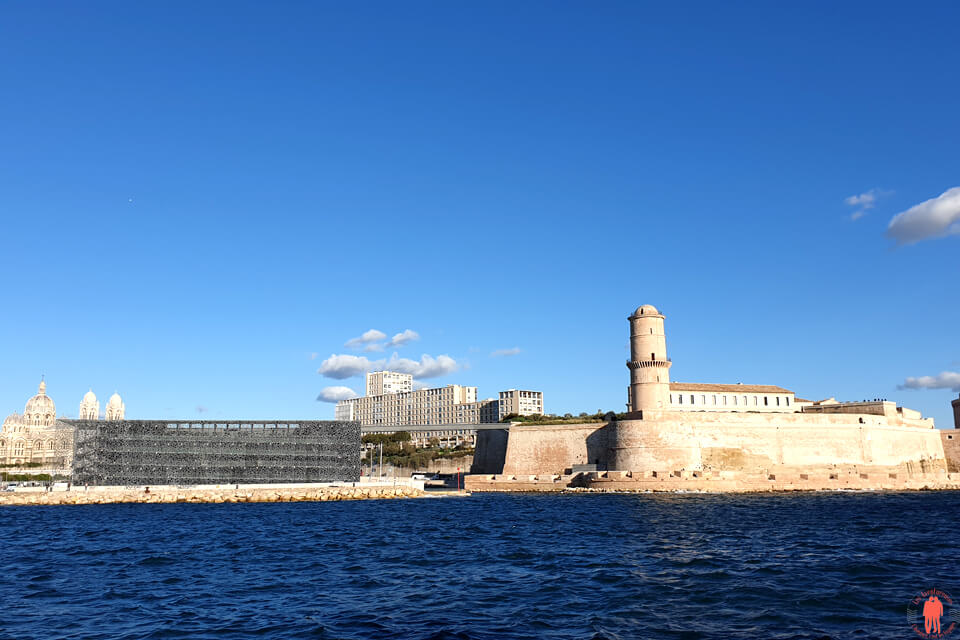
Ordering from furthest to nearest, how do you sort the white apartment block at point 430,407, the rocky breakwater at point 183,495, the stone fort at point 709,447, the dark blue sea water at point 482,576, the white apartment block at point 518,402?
the white apartment block at point 430,407
the white apartment block at point 518,402
the stone fort at point 709,447
the rocky breakwater at point 183,495
the dark blue sea water at point 482,576

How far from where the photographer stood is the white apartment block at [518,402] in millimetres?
A: 167625

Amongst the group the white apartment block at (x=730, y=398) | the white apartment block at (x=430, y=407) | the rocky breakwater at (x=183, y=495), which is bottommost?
the rocky breakwater at (x=183, y=495)

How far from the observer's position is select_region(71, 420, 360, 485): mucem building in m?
56.4

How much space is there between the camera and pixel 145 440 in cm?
5697

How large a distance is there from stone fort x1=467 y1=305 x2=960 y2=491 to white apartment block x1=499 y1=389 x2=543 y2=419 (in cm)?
9785

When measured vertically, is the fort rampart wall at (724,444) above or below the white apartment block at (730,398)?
below

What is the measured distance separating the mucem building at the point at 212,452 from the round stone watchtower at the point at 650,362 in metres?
24.7

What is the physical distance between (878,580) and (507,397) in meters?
153

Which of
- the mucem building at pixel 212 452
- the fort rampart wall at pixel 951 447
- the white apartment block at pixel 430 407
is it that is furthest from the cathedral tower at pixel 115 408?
the fort rampart wall at pixel 951 447

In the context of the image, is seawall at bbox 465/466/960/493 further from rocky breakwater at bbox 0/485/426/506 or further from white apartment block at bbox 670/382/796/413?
rocky breakwater at bbox 0/485/426/506

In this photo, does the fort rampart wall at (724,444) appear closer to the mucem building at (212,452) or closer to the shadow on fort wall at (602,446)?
the shadow on fort wall at (602,446)

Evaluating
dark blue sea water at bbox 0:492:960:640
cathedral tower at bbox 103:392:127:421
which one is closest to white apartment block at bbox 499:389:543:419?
cathedral tower at bbox 103:392:127:421

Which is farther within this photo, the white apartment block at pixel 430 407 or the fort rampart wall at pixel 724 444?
the white apartment block at pixel 430 407

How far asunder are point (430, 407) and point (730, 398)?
115508 mm
